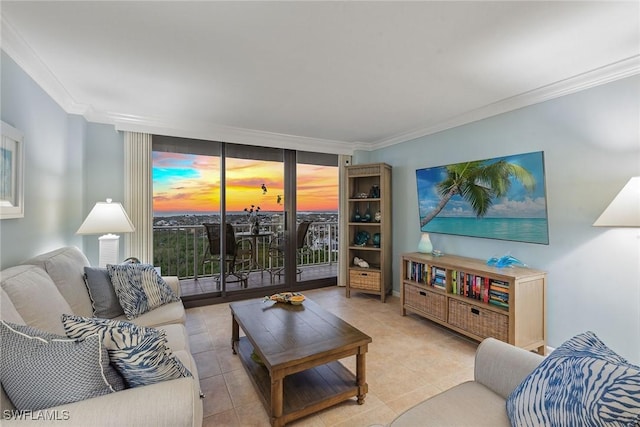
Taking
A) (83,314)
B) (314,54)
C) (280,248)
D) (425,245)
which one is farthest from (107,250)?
(425,245)

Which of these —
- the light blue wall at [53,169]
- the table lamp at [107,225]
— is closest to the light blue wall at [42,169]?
the light blue wall at [53,169]

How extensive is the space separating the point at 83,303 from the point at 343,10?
8.42ft

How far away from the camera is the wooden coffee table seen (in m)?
1.68

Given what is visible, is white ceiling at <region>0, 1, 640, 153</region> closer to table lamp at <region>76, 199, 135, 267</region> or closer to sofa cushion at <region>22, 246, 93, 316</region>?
table lamp at <region>76, 199, 135, 267</region>

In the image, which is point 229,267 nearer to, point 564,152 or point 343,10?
point 343,10

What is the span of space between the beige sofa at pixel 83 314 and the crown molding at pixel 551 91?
3.42 m

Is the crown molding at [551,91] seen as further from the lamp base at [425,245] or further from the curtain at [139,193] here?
the curtain at [139,193]

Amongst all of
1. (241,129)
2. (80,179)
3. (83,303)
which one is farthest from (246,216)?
(83,303)

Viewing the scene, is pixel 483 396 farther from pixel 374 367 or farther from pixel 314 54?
pixel 314 54

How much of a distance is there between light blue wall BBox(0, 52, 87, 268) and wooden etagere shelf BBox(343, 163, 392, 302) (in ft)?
11.1

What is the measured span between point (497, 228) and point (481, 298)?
77 cm

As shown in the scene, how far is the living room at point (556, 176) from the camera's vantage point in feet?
6.81

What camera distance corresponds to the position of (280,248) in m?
4.49

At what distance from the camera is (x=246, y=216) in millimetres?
4293
